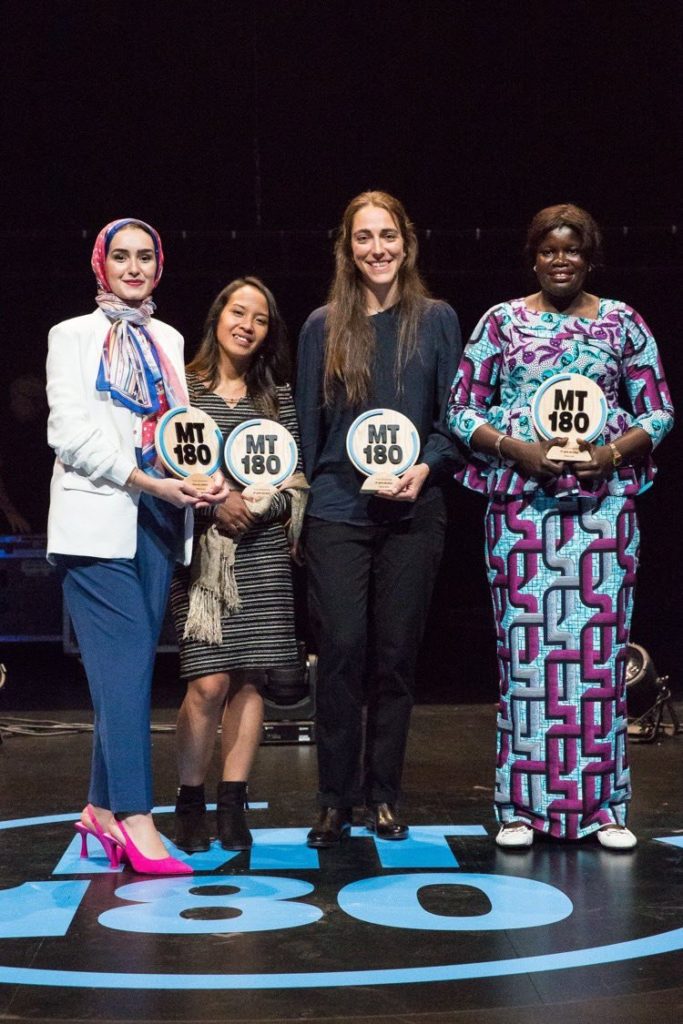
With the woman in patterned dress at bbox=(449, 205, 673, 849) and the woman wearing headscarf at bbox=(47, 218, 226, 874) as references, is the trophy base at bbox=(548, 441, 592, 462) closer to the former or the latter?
the woman in patterned dress at bbox=(449, 205, 673, 849)

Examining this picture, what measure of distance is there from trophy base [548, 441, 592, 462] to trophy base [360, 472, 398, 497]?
1.23 feet

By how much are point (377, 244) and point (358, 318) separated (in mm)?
187

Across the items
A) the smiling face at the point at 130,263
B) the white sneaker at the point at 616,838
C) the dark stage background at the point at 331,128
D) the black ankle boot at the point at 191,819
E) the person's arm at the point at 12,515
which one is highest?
the dark stage background at the point at 331,128

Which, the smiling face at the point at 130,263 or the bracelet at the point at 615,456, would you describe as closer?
the smiling face at the point at 130,263

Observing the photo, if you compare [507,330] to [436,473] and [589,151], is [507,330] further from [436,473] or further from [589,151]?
[589,151]

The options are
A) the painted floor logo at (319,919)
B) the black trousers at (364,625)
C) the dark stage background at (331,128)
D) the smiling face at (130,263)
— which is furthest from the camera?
the dark stage background at (331,128)

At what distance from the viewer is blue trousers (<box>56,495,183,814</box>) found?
117 inches

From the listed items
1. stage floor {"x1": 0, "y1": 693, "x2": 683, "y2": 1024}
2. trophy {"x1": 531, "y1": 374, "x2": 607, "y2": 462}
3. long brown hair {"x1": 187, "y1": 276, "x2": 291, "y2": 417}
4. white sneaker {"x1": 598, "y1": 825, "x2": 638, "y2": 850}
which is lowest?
stage floor {"x1": 0, "y1": 693, "x2": 683, "y2": 1024}

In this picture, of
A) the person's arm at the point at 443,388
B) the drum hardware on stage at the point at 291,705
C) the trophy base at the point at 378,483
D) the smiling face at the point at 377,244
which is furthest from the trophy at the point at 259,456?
the drum hardware on stage at the point at 291,705

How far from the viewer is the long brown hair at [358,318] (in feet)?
10.7

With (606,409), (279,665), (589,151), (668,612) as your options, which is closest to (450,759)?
(279,665)

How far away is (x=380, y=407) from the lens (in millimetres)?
3266

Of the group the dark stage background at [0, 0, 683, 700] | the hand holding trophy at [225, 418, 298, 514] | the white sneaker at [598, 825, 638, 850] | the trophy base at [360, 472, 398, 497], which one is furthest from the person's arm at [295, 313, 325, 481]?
the dark stage background at [0, 0, 683, 700]

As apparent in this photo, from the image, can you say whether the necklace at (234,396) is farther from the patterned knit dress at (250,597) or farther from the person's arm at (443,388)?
the person's arm at (443,388)
